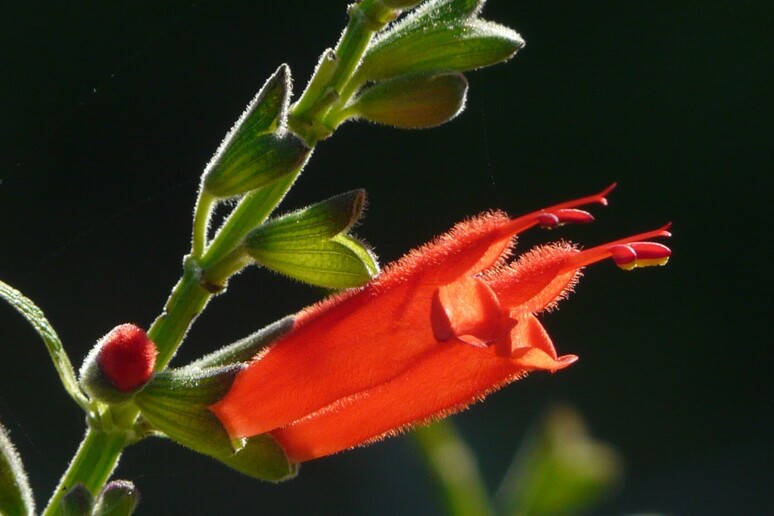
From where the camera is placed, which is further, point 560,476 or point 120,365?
point 560,476

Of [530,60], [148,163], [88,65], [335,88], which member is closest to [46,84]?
[88,65]

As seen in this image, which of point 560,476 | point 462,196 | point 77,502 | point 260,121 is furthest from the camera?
point 462,196

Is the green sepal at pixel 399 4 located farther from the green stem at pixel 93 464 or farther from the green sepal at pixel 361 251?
the green stem at pixel 93 464

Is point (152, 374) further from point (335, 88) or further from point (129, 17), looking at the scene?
point (129, 17)

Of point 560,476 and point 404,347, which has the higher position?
point 404,347

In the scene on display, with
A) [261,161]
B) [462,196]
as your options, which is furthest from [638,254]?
[462,196]

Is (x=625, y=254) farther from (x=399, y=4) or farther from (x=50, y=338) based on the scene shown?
(x=50, y=338)
